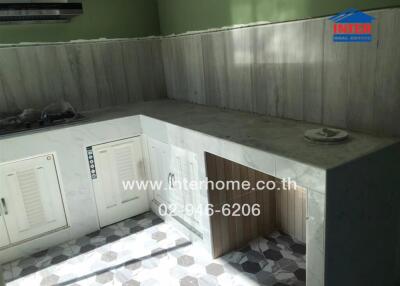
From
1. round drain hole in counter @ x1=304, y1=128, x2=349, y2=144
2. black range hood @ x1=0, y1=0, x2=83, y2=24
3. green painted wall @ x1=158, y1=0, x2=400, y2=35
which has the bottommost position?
round drain hole in counter @ x1=304, y1=128, x2=349, y2=144

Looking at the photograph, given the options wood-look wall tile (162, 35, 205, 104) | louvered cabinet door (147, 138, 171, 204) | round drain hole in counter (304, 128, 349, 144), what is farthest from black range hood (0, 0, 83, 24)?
round drain hole in counter (304, 128, 349, 144)

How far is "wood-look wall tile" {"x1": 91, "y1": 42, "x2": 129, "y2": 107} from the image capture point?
311cm

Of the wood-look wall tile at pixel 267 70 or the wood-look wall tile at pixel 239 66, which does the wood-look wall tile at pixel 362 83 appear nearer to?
the wood-look wall tile at pixel 267 70

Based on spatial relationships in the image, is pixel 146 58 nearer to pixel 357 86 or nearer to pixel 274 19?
pixel 274 19

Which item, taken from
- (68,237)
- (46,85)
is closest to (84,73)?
(46,85)

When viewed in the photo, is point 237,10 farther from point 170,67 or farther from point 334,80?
point 170,67

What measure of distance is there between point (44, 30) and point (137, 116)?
106 centimetres

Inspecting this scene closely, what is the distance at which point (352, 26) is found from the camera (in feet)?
5.62

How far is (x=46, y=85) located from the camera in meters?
2.91

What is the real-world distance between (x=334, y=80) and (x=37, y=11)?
2.01 meters

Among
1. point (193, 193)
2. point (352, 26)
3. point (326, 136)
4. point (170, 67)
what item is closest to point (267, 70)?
point (352, 26)

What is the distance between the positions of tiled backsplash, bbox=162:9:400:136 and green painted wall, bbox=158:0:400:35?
2.1 inches

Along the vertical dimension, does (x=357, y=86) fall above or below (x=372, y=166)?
above

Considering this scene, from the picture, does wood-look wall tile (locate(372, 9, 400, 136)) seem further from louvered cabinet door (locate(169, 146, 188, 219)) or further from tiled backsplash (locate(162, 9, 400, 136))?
louvered cabinet door (locate(169, 146, 188, 219))
